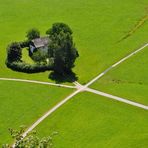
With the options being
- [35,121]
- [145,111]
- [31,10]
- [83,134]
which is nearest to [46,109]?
[35,121]

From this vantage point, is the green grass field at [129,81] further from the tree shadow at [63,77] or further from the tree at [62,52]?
the tree at [62,52]

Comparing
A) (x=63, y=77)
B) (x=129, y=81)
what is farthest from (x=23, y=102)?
(x=129, y=81)

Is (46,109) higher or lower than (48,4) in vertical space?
lower

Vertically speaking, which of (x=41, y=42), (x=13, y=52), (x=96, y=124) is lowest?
(x=96, y=124)

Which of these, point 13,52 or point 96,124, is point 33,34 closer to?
point 13,52

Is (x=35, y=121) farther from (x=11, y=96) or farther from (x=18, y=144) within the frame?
(x=18, y=144)

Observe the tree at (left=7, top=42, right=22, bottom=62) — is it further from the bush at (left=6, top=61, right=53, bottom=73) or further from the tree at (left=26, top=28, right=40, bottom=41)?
the tree at (left=26, top=28, right=40, bottom=41)
